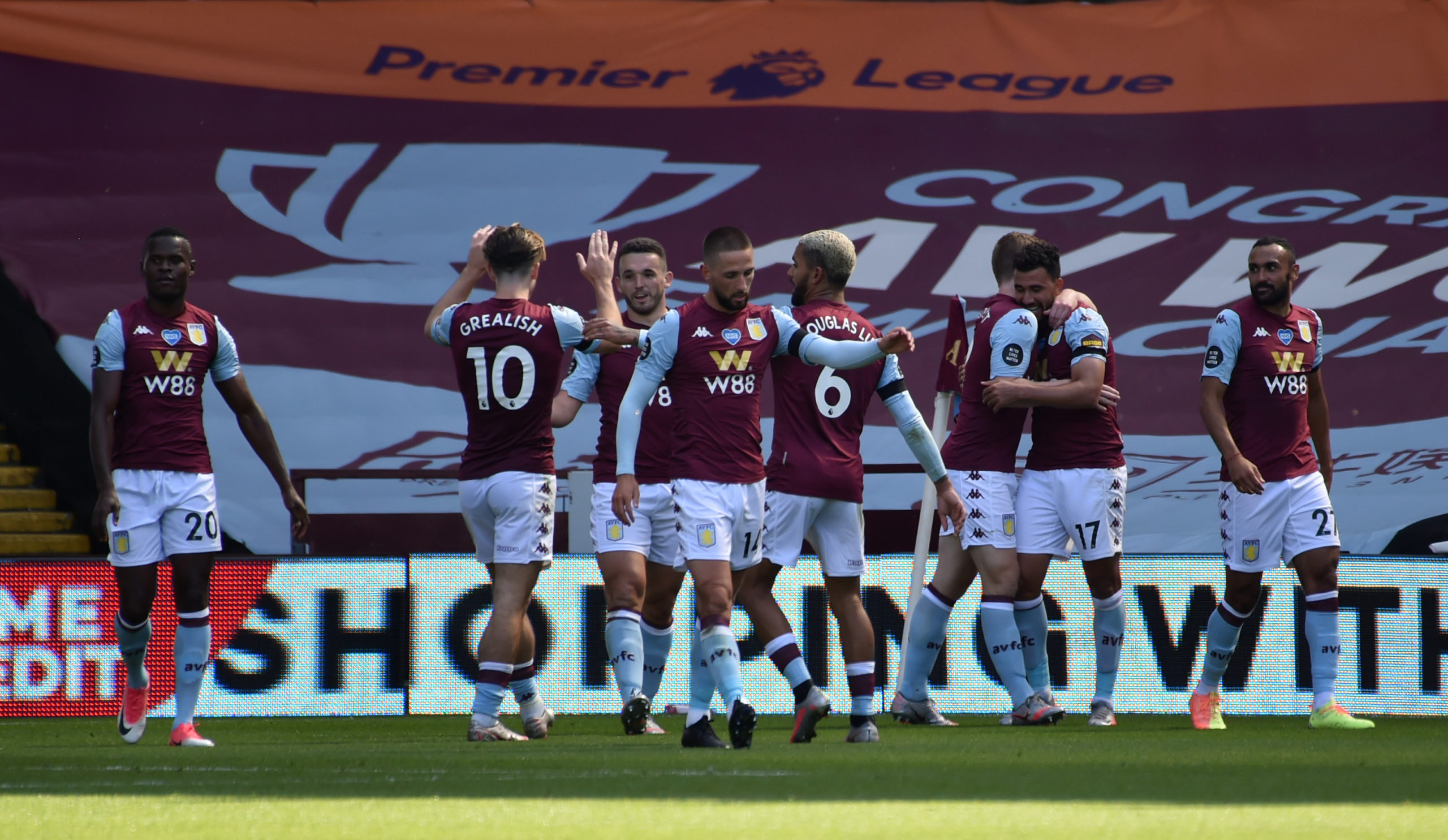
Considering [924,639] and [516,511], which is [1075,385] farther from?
[516,511]

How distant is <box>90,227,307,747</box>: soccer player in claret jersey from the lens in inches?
261

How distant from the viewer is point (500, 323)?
6727 mm

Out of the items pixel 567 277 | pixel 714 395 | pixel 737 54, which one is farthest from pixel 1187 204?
pixel 714 395

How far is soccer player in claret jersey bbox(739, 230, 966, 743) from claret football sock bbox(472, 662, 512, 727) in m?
1.00

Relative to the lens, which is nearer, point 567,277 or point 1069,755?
point 1069,755

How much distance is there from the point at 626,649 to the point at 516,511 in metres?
0.72

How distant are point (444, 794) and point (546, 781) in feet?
1.29

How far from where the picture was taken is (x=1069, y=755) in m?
5.64

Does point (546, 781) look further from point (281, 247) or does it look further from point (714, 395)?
point (281, 247)

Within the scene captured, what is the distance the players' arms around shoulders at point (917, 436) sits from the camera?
238 inches

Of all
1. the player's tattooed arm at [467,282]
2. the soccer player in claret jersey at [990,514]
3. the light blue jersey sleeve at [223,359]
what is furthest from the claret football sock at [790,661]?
the light blue jersey sleeve at [223,359]

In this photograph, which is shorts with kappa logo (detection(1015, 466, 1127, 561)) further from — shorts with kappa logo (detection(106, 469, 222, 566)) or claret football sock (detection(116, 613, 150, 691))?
claret football sock (detection(116, 613, 150, 691))

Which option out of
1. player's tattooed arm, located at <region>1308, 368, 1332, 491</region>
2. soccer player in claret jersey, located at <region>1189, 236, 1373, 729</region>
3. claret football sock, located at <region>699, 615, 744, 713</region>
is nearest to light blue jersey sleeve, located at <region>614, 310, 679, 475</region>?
claret football sock, located at <region>699, 615, 744, 713</region>

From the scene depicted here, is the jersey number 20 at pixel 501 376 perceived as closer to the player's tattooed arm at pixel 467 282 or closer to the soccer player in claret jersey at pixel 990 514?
the player's tattooed arm at pixel 467 282
